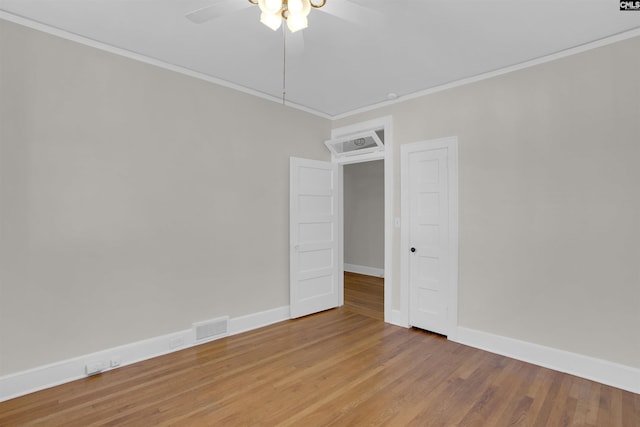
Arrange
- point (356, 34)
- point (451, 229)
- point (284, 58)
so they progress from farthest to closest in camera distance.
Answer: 1. point (451, 229)
2. point (284, 58)
3. point (356, 34)

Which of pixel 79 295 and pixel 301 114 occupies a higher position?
pixel 301 114

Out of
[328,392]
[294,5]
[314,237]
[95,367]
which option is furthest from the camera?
[314,237]

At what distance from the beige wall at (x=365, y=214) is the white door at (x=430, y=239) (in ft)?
10.2

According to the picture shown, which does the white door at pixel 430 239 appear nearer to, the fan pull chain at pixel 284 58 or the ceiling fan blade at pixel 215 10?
the fan pull chain at pixel 284 58

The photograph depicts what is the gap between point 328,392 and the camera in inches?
98.3

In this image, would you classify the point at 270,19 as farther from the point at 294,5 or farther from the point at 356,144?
the point at 356,144

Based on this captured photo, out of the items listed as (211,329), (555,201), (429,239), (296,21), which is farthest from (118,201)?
(555,201)

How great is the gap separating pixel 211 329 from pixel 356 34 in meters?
3.26

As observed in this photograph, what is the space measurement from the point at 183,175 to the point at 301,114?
1.90 meters

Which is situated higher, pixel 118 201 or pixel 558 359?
pixel 118 201

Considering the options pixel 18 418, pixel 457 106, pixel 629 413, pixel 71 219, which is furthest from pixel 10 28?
pixel 629 413

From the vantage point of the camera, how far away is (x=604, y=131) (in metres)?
2.69

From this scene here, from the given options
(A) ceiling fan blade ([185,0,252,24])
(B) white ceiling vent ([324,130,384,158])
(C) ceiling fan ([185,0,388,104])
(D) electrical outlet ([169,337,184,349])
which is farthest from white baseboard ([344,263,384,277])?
(A) ceiling fan blade ([185,0,252,24])

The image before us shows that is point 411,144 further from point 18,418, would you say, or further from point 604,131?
point 18,418
